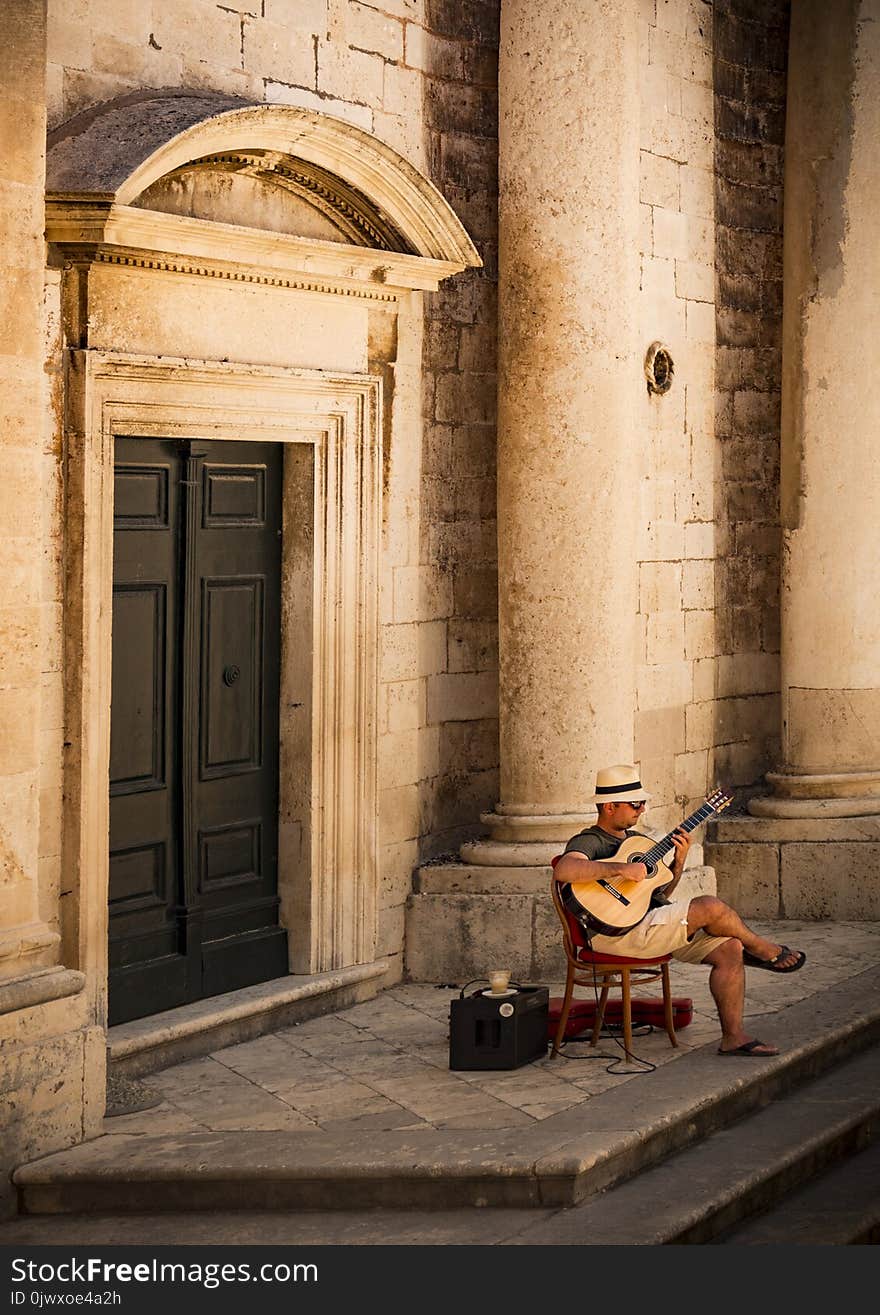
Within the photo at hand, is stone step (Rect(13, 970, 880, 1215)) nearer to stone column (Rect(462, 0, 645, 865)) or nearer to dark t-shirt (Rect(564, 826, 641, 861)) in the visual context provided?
dark t-shirt (Rect(564, 826, 641, 861))

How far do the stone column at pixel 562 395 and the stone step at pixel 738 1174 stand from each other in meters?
2.15

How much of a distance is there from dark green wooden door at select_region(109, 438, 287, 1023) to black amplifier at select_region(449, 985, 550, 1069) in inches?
50.5

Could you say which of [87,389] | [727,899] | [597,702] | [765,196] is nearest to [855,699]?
[727,899]

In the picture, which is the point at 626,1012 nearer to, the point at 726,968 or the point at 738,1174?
the point at 726,968

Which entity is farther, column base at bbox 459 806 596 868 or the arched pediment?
column base at bbox 459 806 596 868

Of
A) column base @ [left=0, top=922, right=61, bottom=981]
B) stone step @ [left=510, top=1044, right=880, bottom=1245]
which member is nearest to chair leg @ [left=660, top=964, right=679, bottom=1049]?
stone step @ [left=510, top=1044, right=880, bottom=1245]

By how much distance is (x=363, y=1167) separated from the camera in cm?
672

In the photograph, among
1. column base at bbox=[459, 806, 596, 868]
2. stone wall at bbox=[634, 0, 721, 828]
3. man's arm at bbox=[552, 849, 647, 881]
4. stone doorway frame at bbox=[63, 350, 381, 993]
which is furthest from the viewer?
stone wall at bbox=[634, 0, 721, 828]

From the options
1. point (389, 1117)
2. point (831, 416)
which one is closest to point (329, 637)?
point (389, 1117)

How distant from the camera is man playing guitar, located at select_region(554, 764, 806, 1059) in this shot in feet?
25.5

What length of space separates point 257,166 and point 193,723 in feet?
7.78

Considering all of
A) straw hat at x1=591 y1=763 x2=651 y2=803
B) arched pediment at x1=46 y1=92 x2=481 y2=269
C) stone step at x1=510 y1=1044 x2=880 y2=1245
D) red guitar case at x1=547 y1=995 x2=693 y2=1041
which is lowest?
stone step at x1=510 y1=1044 x2=880 y2=1245

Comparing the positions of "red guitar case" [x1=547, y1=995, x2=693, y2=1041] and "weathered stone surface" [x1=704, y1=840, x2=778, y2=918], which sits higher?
"weathered stone surface" [x1=704, y1=840, x2=778, y2=918]

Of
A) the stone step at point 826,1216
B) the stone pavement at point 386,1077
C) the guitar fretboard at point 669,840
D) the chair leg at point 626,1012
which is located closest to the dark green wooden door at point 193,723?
the stone pavement at point 386,1077
